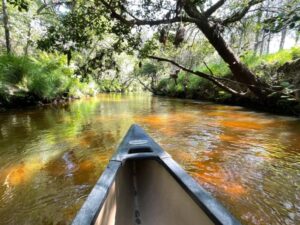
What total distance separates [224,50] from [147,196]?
18.2ft

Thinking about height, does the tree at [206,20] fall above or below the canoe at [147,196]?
above

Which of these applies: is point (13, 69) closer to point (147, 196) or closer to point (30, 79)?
point (30, 79)

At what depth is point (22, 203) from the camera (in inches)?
100

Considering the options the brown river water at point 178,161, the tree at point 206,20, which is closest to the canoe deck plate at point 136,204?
the brown river water at point 178,161

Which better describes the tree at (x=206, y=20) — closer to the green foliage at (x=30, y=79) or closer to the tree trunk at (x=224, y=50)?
the tree trunk at (x=224, y=50)

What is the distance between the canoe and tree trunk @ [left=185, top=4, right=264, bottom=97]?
15.1 ft

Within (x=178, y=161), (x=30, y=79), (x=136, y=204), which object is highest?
(x=30, y=79)

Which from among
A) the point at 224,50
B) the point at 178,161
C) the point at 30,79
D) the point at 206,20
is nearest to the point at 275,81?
the point at 224,50

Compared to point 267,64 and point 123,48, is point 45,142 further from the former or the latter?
point 267,64

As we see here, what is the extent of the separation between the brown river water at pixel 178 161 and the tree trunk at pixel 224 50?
124cm

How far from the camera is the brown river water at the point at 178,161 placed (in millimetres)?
2410

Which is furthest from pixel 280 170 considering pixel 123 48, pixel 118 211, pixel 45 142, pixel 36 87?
pixel 36 87

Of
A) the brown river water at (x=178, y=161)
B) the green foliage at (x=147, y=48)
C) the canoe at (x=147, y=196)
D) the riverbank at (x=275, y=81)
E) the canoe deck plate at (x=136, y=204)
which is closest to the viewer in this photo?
the canoe at (x=147, y=196)

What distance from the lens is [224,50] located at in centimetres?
663
